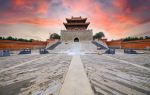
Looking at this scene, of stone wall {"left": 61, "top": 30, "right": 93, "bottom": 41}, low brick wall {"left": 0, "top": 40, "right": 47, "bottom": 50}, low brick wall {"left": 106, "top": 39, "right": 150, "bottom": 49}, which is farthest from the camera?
stone wall {"left": 61, "top": 30, "right": 93, "bottom": 41}

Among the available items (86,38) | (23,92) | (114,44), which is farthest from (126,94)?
(86,38)

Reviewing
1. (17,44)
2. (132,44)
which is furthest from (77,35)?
(17,44)

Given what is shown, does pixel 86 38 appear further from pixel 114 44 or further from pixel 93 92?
pixel 93 92

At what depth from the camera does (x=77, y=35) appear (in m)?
48.2

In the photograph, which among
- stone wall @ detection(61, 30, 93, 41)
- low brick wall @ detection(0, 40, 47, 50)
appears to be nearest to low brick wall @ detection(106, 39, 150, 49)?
stone wall @ detection(61, 30, 93, 41)

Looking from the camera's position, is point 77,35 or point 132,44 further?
point 77,35

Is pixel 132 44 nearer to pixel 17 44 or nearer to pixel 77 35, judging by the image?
pixel 77 35

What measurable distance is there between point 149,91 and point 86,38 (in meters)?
45.0

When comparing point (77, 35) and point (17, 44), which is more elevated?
point (77, 35)

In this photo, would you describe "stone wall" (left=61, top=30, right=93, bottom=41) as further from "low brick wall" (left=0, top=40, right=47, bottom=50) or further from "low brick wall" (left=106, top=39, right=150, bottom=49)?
"low brick wall" (left=0, top=40, right=47, bottom=50)

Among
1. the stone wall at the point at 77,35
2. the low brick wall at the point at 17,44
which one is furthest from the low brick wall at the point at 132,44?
the low brick wall at the point at 17,44

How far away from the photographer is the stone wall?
47594 millimetres

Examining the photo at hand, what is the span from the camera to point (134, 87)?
361 cm

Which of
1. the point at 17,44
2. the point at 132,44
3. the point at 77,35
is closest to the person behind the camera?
the point at 17,44
